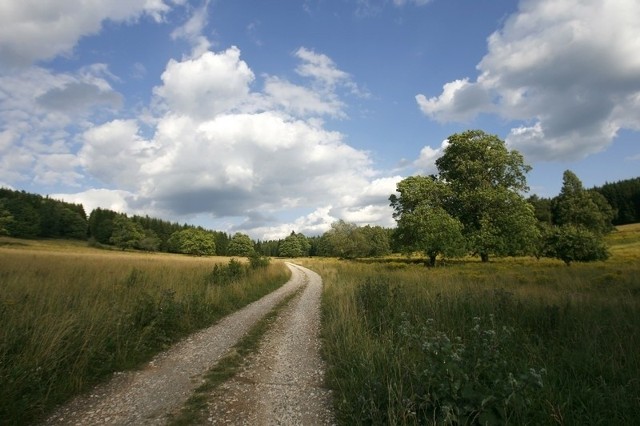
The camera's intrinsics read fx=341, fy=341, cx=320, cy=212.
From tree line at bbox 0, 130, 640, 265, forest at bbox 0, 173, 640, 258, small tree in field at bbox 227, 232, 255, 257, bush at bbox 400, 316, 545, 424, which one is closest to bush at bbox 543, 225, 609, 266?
tree line at bbox 0, 130, 640, 265

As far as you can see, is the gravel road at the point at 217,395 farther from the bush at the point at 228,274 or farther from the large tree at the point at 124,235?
the large tree at the point at 124,235

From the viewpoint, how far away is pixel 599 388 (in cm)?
511

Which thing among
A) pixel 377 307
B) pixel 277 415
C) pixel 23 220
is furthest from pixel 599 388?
pixel 23 220

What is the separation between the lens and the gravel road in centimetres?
479

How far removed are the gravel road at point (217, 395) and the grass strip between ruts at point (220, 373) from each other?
144 millimetres

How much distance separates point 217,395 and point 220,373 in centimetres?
97

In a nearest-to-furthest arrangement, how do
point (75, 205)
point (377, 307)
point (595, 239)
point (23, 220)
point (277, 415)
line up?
point (277, 415) < point (377, 307) < point (595, 239) < point (23, 220) < point (75, 205)

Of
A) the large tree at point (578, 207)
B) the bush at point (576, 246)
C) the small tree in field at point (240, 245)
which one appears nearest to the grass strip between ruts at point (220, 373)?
the bush at point (576, 246)

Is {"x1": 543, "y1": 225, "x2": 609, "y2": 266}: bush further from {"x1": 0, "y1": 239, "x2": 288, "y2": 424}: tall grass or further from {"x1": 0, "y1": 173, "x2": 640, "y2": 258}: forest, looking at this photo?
{"x1": 0, "y1": 173, "x2": 640, "y2": 258}: forest

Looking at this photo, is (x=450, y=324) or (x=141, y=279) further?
(x=141, y=279)

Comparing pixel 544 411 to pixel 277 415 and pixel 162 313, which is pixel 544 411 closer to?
pixel 277 415

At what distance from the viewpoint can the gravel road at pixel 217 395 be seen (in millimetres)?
4785

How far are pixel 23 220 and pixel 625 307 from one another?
94.1m

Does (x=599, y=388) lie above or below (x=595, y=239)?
below
